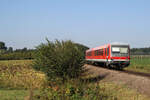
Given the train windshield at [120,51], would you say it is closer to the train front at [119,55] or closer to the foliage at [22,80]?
the train front at [119,55]

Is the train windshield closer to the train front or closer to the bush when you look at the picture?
the train front

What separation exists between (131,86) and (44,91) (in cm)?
486

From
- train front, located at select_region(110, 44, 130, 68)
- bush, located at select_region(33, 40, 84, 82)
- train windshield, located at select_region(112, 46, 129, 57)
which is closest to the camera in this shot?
bush, located at select_region(33, 40, 84, 82)

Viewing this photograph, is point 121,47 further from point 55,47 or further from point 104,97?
point 104,97

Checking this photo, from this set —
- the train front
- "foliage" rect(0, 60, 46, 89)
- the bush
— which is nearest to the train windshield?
the train front

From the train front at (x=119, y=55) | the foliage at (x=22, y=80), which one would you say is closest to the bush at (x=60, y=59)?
the foliage at (x=22, y=80)

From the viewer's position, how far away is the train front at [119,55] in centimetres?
2316

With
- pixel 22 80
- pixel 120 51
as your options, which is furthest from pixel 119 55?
pixel 22 80

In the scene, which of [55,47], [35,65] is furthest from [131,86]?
[35,65]

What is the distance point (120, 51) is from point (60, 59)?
11723mm

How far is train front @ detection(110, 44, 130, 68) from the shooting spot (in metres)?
23.2

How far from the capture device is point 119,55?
76.7ft

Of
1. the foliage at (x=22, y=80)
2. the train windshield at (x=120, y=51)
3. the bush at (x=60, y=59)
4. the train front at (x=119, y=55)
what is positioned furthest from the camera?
the train windshield at (x=120, y=51)

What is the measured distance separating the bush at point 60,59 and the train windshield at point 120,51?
32.1 ft
